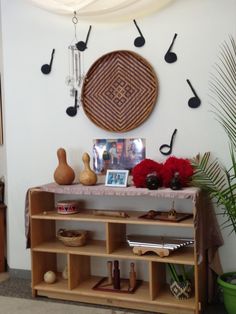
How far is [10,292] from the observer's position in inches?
121

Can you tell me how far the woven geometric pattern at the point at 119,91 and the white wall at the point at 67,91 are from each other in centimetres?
6

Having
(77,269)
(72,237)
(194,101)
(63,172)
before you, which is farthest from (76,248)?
(194,101)

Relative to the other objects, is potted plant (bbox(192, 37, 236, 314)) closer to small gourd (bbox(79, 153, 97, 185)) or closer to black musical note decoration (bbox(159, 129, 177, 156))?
black musical note decoration (bbox(159, 129, 177, 156))

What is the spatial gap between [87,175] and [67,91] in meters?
0.74

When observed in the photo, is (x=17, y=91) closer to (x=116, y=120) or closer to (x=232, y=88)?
(x=116, y=120)

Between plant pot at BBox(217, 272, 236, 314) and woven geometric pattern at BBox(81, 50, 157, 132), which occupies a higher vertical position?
woven geometric pattern at BBox(81, 50, 157, 132)

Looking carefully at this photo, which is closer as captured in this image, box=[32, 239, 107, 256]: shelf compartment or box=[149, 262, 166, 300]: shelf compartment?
box=[149, 262, 166, 300]: shelf compartment

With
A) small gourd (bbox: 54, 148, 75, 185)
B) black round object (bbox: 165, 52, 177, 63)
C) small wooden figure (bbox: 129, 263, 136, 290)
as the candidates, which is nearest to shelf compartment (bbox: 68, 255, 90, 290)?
small wooden figure (bbox: 129, 263, 136, 290)

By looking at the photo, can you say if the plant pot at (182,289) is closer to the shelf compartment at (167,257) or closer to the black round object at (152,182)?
the shelf compartment at (167,257)

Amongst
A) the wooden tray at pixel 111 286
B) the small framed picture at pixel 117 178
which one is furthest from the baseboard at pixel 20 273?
the small framed picture at pixel 117 178

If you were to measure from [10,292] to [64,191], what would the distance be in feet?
3.08

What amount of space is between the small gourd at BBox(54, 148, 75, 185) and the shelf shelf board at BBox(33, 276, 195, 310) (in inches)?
30.0

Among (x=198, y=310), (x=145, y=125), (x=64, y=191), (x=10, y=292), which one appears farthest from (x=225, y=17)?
(x=10, y=292)

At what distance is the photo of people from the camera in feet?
9.86
